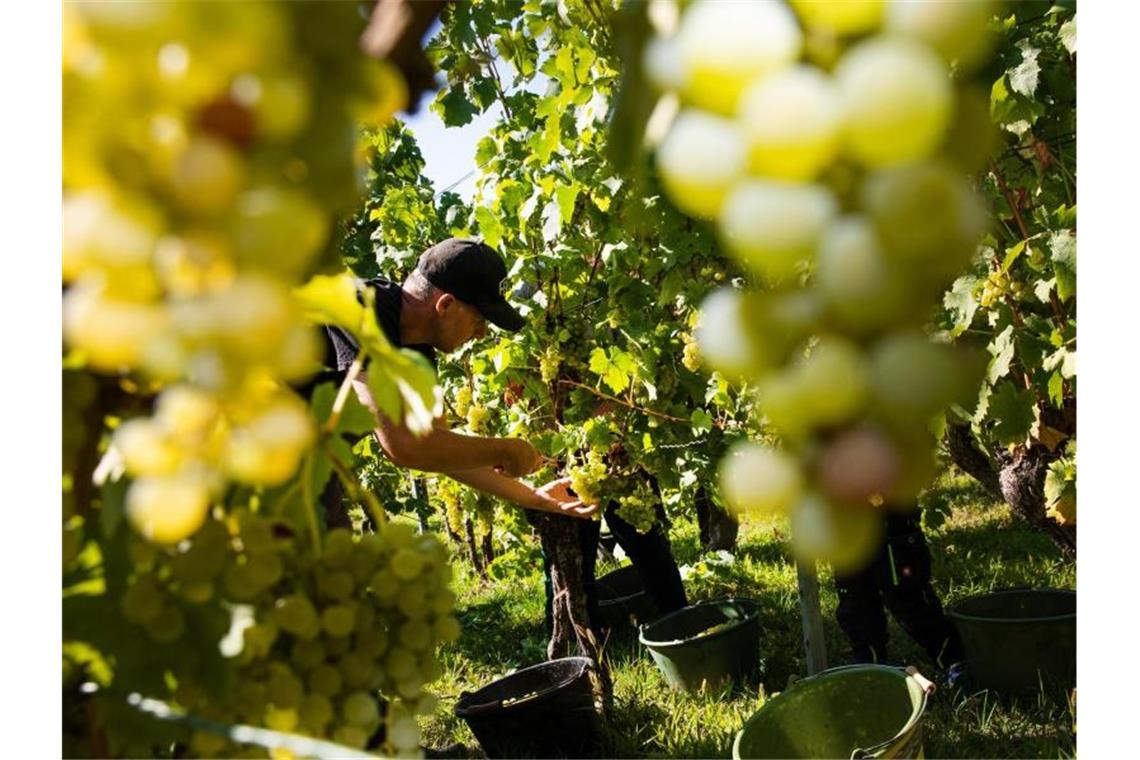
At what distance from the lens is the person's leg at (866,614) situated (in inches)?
159

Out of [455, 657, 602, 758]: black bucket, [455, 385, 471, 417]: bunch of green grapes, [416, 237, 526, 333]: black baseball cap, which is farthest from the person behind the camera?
[455, 385, 471, 417]: bunch of green grapes

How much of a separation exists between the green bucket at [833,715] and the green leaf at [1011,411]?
2.42 ft

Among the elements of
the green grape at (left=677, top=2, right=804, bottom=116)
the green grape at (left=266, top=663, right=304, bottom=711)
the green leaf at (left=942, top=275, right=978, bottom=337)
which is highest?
the green leaf at (left=942, top=275, right=978, bottom=337)

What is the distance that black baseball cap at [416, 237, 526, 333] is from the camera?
3.00 meters

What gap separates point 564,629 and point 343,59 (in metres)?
4.39

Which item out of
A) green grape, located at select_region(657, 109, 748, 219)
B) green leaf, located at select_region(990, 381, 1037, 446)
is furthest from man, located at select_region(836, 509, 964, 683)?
green grape, located at select_region(657, 109, 748, 219)

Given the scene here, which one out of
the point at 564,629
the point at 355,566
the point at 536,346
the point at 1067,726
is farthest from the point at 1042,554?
the point at 355,566

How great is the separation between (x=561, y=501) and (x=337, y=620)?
3136mm

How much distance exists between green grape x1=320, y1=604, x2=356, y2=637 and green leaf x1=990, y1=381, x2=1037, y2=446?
239 cm

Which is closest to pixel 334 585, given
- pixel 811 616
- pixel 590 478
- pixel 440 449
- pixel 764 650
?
pixel 440 449

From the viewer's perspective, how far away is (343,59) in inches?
15.2

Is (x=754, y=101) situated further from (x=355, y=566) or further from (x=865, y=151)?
(x=355, y=566)

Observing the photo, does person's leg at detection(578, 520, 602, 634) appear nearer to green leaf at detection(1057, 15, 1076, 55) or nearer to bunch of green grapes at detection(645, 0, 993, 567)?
green leaf at detection(1057, 15, 1076, 55)

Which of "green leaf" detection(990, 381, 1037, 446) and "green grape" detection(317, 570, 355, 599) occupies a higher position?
"green leaf" detection(990, 381, 1037, 446)
